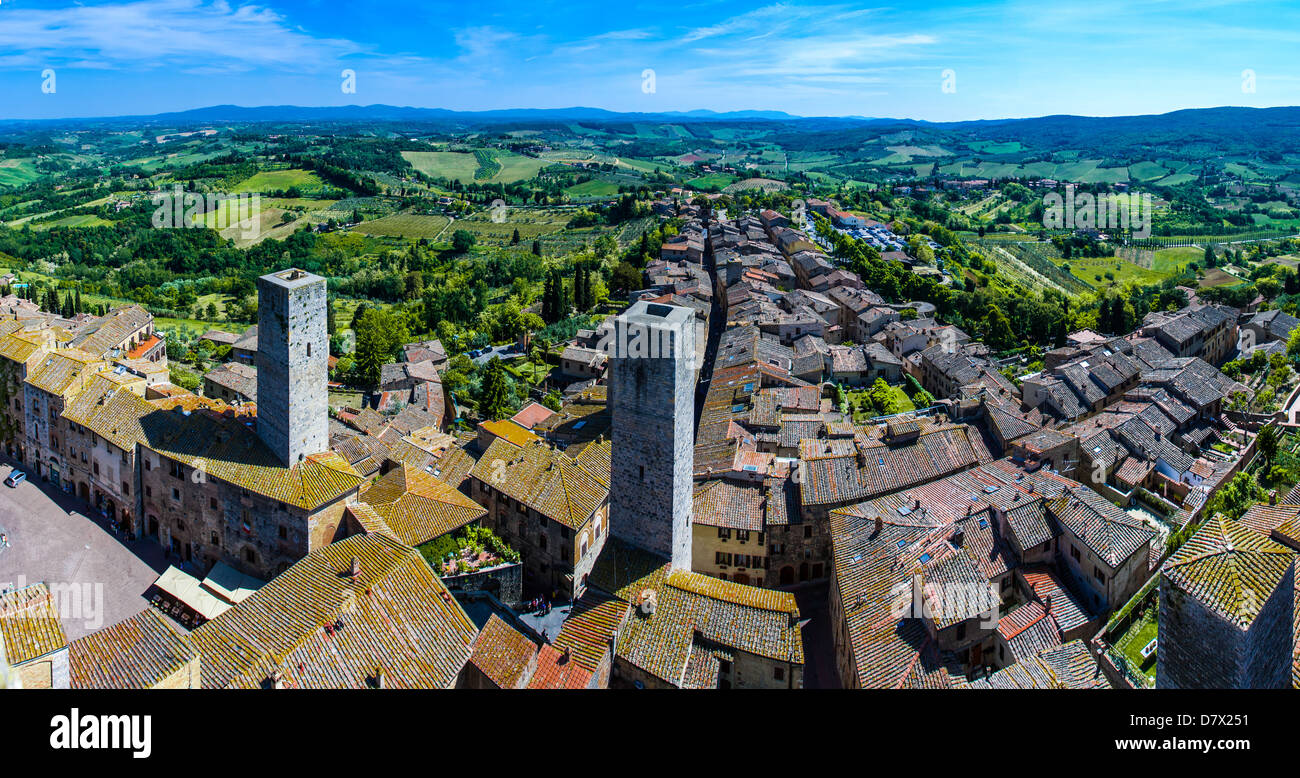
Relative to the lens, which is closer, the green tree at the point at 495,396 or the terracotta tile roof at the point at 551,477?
the terracotta tile roof at the point at 551,477

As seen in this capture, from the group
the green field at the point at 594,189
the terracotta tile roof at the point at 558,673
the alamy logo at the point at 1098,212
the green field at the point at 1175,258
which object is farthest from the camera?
the green field at the point at 594,189

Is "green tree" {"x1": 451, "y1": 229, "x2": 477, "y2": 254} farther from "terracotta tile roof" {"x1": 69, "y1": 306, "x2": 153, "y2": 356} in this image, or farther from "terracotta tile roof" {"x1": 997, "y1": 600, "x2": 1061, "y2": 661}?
"terracotta tile roof" {"x1": 997, "y1": 600, "x2": 1061, "y2": 661}

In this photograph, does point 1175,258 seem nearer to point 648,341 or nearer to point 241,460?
point 648,341

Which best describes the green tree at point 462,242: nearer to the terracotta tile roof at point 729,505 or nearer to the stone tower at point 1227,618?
the terracotta tile roof at point 729,505

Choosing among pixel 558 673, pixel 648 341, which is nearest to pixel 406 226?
pixel 648 341

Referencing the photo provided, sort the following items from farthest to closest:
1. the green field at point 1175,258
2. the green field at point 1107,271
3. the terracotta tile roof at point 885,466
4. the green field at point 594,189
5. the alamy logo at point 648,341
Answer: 1. the green field at point 594,189
2. the green field at point 1175,258
3. the green field at point 1107,271
4. the terracotta tile roof at point 885,466
5. the alamy logo at point 648,341

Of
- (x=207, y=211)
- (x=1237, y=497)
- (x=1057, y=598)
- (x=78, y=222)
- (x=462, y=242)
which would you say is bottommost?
(x=1057, y=598)
